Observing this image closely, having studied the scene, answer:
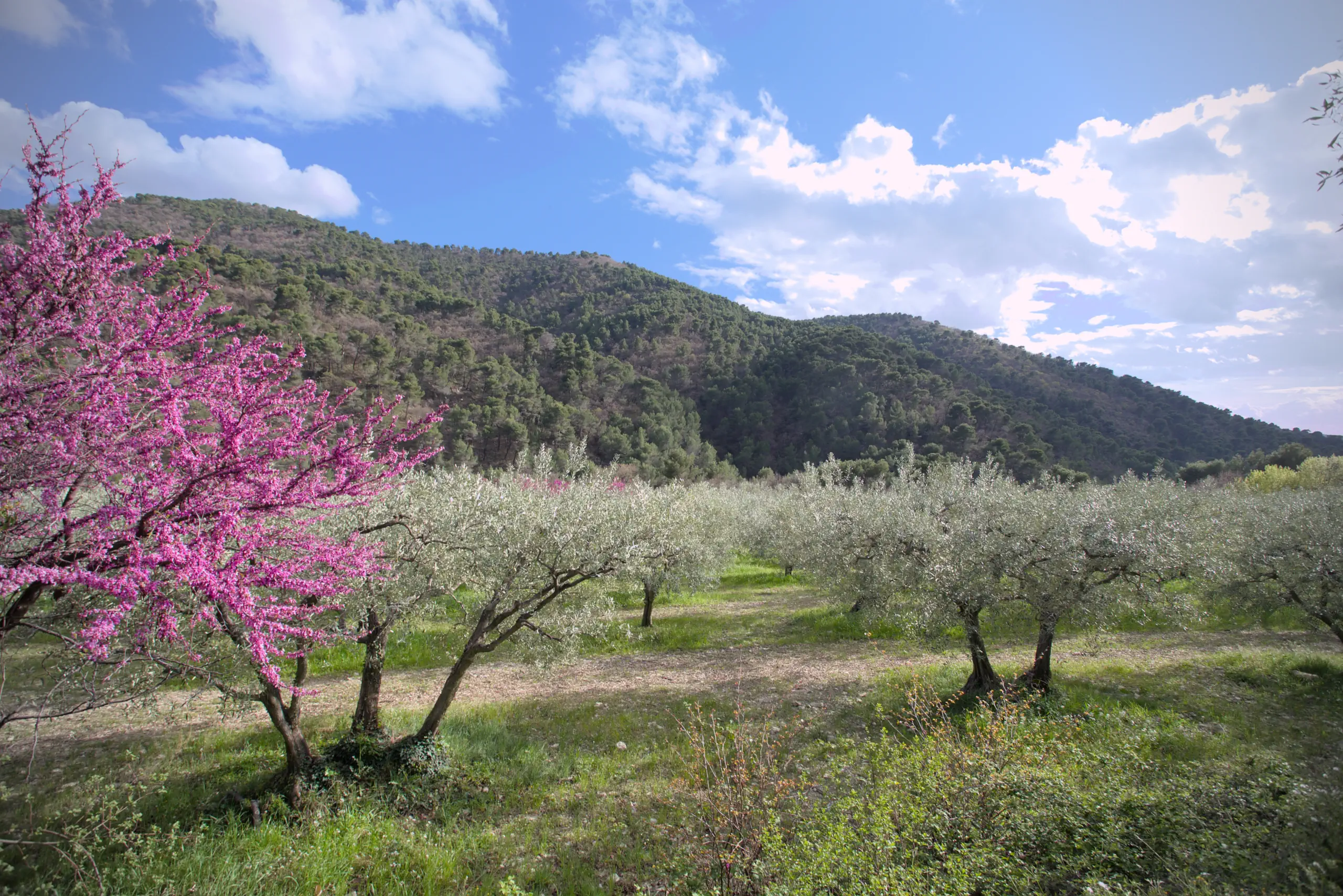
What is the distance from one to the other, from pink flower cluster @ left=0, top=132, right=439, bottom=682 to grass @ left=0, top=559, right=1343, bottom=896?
4.25 m

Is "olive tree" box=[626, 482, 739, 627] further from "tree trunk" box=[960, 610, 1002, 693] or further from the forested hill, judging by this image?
the forested hill

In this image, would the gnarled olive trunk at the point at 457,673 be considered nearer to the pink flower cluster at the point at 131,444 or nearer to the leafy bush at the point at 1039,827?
the pink flower cluster at the point at 131,444

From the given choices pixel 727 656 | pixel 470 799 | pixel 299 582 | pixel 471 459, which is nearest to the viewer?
pixel 299 582

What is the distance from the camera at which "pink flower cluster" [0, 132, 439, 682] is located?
140 inches

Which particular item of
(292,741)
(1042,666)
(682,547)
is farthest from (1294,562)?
(292,741)

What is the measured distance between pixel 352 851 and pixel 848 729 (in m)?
10.0

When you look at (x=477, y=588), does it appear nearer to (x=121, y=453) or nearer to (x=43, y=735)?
(x=121, y=453)

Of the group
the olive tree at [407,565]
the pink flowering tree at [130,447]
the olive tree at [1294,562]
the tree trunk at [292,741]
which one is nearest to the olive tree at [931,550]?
the olive tree at [1294,562]

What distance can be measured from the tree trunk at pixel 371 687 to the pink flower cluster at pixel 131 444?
5595 mm

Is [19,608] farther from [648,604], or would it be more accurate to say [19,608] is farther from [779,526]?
[779,526]

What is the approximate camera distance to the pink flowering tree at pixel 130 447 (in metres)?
3.56

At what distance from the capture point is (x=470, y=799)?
369 inches

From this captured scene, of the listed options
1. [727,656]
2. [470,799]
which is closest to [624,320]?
[727,656]

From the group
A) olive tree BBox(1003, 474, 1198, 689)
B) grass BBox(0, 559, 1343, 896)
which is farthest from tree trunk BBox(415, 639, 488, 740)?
olive tree BBox(1003, 474, 1198, 689)
